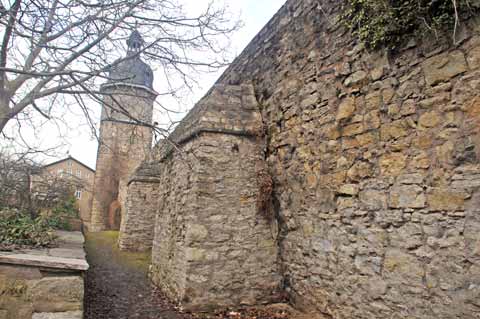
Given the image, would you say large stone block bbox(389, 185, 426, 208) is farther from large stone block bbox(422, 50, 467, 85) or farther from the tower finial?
the tower finial

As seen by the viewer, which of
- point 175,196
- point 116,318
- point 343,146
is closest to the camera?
point 343,146

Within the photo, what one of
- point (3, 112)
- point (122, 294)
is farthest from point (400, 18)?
point (122, 294)

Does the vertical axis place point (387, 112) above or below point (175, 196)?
above

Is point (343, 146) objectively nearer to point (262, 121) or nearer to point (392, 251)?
point (392, 251)

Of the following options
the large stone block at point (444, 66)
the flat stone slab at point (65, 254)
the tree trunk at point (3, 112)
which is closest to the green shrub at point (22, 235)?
the flat stone slab at point (65, 254)

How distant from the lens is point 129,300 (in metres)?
4.80

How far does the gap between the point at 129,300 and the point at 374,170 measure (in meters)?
3.98

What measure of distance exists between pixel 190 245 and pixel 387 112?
2.81 meters

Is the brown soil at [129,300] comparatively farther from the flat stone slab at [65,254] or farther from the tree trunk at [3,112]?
the tree trunk at [3,112]

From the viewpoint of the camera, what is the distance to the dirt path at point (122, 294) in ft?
13.4

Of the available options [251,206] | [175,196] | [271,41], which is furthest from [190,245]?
[271,41]

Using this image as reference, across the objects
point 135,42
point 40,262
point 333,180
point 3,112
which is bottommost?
point 40,262

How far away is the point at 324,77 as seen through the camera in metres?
3.70

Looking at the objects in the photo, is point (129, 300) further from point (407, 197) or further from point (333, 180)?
point (407, 197)
